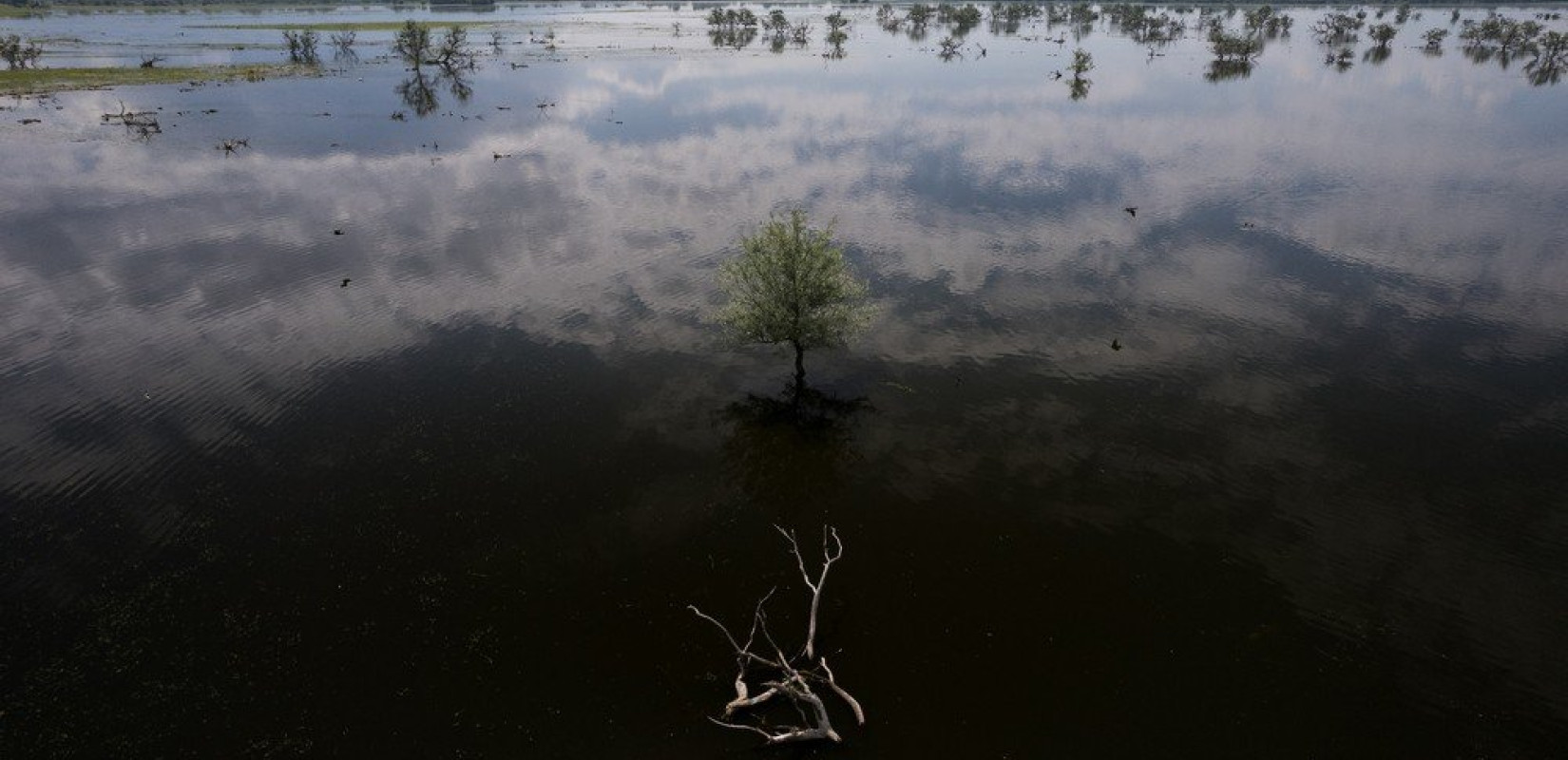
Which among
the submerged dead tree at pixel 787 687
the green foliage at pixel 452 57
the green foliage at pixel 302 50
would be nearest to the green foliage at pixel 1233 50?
the green foliage at pixel 452 57

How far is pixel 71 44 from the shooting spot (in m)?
196

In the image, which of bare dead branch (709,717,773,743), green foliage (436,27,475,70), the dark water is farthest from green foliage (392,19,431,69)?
bare dead branch (709,717,773,743)

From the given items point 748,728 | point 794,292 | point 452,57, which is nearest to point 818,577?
point 748,728

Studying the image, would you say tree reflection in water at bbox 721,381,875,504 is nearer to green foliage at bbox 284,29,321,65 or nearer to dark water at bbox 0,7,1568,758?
dark water at bbox 0,7,1568,758

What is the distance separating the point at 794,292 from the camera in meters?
41.7

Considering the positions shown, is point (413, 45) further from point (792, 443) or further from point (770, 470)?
point (770, 470)

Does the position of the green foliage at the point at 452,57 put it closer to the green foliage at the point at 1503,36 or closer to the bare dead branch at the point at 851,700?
the bare dead branch at the point at 851,700

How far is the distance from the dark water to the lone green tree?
459cm

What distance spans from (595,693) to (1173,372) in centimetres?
3890

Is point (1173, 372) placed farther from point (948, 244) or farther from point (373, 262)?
point (373, 262)

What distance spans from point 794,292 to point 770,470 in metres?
10.6

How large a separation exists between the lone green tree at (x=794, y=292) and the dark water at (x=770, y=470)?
4.59 meters

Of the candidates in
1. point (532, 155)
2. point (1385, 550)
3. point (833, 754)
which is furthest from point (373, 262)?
point (1385, 550)

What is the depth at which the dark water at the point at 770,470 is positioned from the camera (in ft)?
85.6
